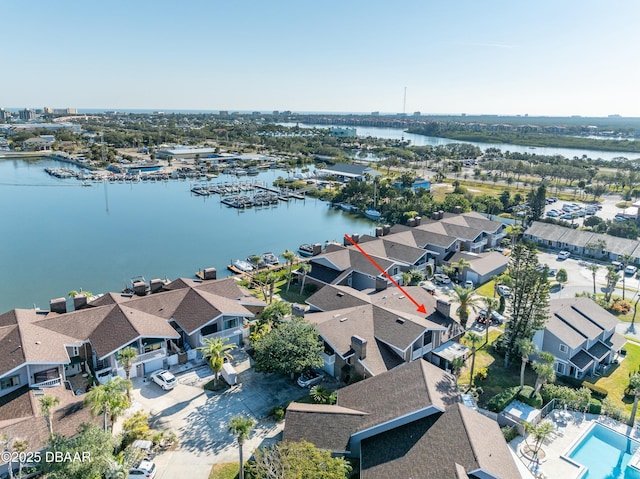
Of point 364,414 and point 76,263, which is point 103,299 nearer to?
point 364,414

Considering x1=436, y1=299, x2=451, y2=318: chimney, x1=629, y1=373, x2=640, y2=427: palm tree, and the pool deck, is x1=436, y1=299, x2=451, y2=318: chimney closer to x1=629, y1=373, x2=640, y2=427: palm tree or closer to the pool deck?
the pool deck

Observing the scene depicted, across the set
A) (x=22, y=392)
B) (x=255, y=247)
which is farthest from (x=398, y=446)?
(x=255, y=247)

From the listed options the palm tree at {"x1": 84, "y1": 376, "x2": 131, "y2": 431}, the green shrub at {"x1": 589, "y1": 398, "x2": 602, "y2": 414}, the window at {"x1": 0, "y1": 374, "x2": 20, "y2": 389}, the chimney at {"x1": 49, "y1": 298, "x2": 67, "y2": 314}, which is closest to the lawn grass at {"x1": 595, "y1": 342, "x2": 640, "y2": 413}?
the green shrub at {"x1": 589, "y1": 398, "x2": 602, "y2": 414}

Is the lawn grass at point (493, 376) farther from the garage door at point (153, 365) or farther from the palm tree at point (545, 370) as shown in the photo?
the garage door at point (153, 365)

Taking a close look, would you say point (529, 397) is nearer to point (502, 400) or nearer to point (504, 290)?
point (502, 400)

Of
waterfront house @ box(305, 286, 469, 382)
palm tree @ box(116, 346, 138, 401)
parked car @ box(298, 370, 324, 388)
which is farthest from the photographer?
waterfront house @ box(305, 286, 469, 382)

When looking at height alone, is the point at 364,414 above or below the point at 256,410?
above

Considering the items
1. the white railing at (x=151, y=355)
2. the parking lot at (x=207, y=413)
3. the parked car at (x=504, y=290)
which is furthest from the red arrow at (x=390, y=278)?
the white railing at (x=151, y=355)
